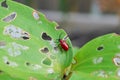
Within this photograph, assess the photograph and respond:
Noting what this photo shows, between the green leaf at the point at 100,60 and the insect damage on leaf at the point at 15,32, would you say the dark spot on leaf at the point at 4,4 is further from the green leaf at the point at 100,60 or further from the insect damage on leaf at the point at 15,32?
the green leaf at the point at 100,60

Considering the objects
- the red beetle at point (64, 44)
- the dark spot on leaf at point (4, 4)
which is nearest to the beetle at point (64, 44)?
the red beetle at point (64, 44)

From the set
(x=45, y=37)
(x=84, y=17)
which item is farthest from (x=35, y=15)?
(x=84, y=17)

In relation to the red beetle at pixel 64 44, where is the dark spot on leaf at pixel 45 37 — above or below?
above

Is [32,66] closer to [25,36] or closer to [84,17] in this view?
[25,36]

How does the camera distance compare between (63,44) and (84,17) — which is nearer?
(63,44)

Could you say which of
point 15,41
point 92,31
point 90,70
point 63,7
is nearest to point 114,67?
point 90,70

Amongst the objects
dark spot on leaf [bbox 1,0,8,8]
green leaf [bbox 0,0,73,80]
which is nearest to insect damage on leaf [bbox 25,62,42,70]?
green leaf [bbox 0,0,73,80]
